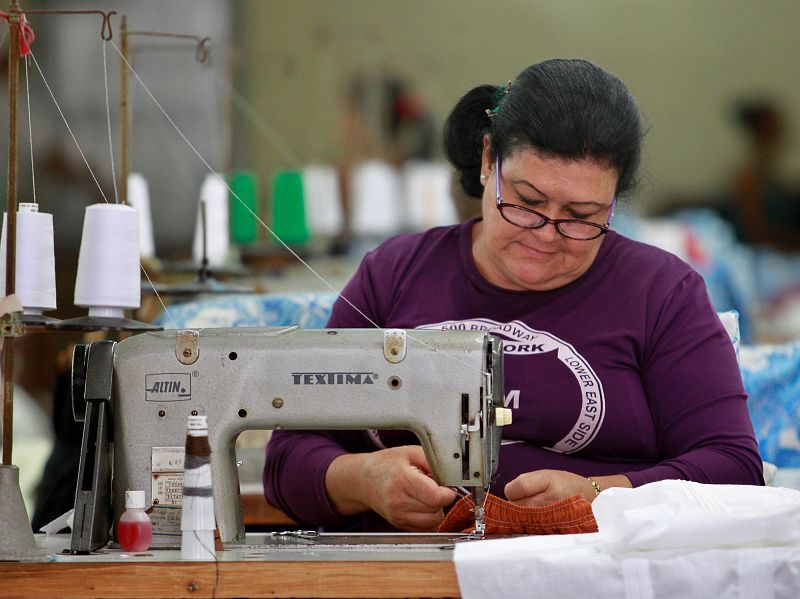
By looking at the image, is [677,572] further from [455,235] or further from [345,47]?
[345,47]

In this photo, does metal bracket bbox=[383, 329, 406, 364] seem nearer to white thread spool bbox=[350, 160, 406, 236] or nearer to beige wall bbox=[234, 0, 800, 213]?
beige wall bbox=[234, 0, 800, 213]

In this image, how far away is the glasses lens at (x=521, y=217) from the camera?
2.00 meters

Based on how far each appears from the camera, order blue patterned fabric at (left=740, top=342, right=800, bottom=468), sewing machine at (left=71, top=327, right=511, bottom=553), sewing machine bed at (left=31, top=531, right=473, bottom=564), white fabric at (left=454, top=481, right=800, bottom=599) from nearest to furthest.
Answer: white fabric at (left=454, top=481, right=800, bottom=599) → sewing machine bed at (left=31, top=531, right=473, bottom=564) → sewing machine at (left=71, top=327, right=511, bottom=553) → blue patterned fabric at (left=740, top=342, right=800, bottom=468)

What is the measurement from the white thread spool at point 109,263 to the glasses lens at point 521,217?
63 centimetres

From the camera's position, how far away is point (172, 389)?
170cm

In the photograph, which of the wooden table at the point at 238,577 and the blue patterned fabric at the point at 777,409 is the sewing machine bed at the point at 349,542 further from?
the blue patterned fabric at the point at 777,409

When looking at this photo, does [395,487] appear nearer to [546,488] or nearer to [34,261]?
[546,488]

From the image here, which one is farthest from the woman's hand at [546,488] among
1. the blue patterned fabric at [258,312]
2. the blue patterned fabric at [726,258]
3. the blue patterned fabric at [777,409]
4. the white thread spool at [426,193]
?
the white thread spool at [426,193]

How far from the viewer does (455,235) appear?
226 cm

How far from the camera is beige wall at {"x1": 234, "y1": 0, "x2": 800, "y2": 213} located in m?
4.90

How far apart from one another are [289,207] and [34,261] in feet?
10.4

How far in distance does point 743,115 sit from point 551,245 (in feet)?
10.5

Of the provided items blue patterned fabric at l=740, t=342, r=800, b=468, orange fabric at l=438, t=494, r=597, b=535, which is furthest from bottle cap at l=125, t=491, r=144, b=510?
blue patterned fabric at l=740, t=342, r=800, b=468

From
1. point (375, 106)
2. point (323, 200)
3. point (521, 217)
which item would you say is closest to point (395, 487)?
point (521, 217)
